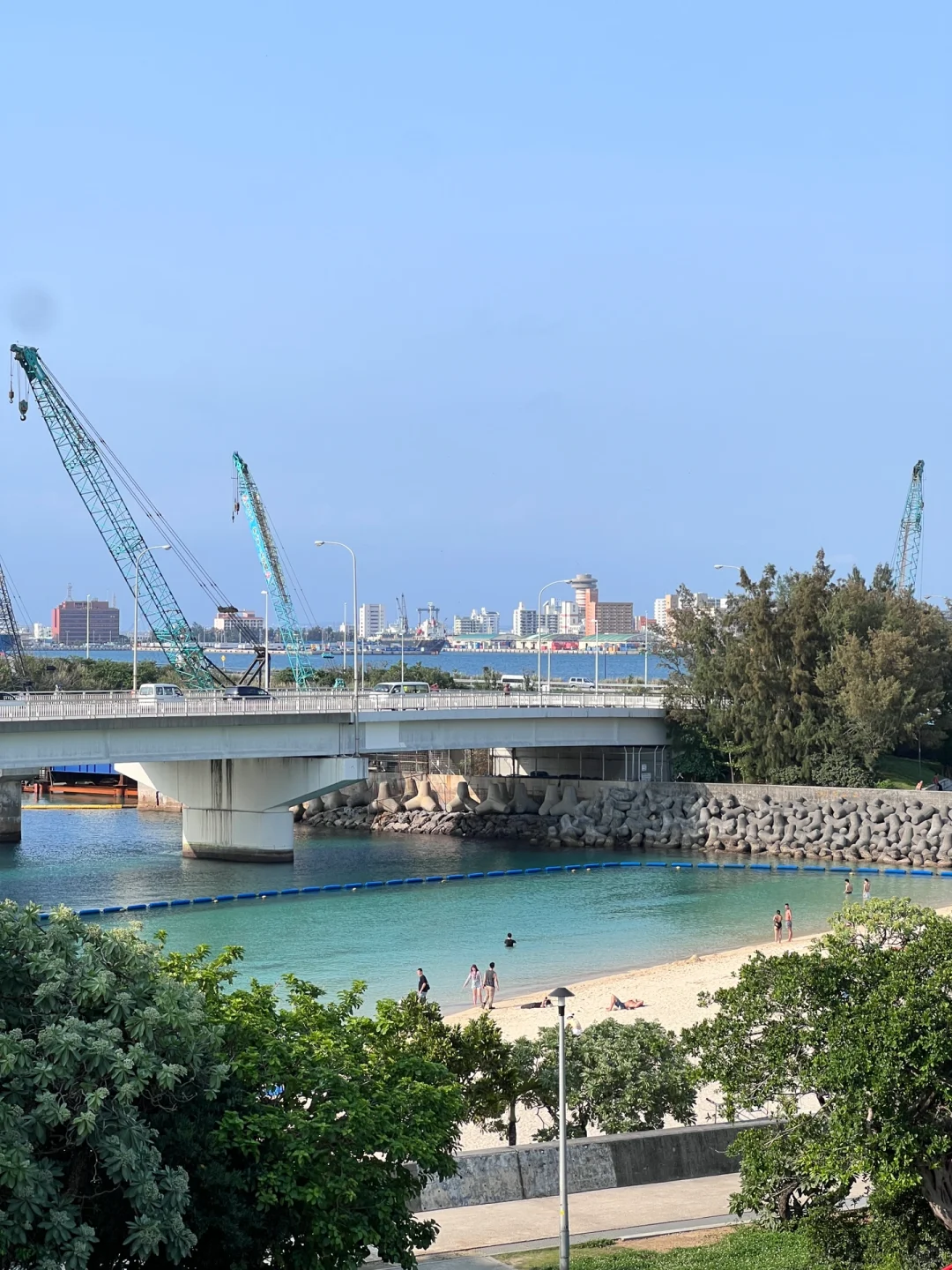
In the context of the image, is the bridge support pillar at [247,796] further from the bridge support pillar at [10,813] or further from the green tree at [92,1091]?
the green tree at [92,1091]

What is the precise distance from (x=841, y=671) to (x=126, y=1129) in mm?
58556

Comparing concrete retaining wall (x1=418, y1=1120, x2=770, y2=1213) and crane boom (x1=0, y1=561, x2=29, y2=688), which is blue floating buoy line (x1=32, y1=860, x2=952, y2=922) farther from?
crane boom (x1=0, y1=561, x2=29, y2=688)

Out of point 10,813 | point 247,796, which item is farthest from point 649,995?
point 10,813

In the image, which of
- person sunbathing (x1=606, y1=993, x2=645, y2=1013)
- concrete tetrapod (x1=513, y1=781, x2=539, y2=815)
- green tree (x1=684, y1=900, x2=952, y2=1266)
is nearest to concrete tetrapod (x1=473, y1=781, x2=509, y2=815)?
concrete tetrapod (x1=513, y1=781, x2=539, y2=815)

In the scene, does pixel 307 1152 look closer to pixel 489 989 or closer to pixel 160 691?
pixel 489 989

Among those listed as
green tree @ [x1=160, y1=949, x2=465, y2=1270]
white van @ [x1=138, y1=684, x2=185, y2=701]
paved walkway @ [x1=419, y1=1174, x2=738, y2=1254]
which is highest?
white van @ [x1=138, y1=684, x2=185, y2=701]

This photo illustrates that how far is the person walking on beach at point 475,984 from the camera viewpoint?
128ft

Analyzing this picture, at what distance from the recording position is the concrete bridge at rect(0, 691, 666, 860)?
5509cm

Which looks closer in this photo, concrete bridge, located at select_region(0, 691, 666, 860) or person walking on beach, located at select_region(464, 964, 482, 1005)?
person walking on beach, located at select_region(464, 964, 482, 1005)

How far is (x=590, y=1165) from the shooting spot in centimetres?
2033

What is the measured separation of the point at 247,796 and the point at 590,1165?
4553cm

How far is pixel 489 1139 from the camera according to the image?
82.5ft

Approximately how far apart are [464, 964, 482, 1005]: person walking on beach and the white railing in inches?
770

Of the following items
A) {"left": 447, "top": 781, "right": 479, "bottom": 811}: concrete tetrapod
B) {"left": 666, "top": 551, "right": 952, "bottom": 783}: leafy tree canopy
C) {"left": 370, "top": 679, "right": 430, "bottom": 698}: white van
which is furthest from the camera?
{"left": 370, "top": 679, "right": 430, "bottom": 698}: white van
